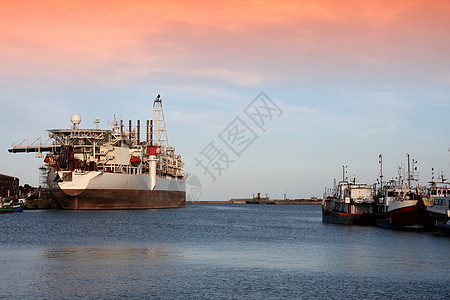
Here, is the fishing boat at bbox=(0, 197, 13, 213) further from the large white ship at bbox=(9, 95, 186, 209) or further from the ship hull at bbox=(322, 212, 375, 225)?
the ship hull at bbox=(322, 212, 375, 225)

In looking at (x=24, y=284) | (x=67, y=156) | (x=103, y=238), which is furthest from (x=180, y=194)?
(x=24, y=284)

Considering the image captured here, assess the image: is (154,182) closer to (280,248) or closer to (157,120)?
(157,120)

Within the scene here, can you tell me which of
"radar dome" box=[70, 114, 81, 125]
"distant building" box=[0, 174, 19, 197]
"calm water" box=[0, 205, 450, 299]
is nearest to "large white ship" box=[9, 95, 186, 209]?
"radar dome" box=[70, 114, 81, 125]

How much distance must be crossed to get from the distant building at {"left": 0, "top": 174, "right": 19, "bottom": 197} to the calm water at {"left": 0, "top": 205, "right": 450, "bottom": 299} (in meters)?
100

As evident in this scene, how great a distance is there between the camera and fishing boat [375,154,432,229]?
6656 cm

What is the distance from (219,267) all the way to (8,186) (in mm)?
133284

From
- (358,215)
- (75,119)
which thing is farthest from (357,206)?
(75,119)

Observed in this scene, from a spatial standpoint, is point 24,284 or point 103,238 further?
point 103,238

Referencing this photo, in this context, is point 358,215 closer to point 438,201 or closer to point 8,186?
point 438,201

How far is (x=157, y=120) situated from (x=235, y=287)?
124m

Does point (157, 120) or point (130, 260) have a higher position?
point (157, 120)

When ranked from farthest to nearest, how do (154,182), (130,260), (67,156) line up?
1. (154,182)
2. (67,156)
3. (130,260)

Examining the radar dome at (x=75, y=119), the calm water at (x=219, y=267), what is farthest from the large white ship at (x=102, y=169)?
the calm water at (x=219, y=267)

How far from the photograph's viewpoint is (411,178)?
244ft
